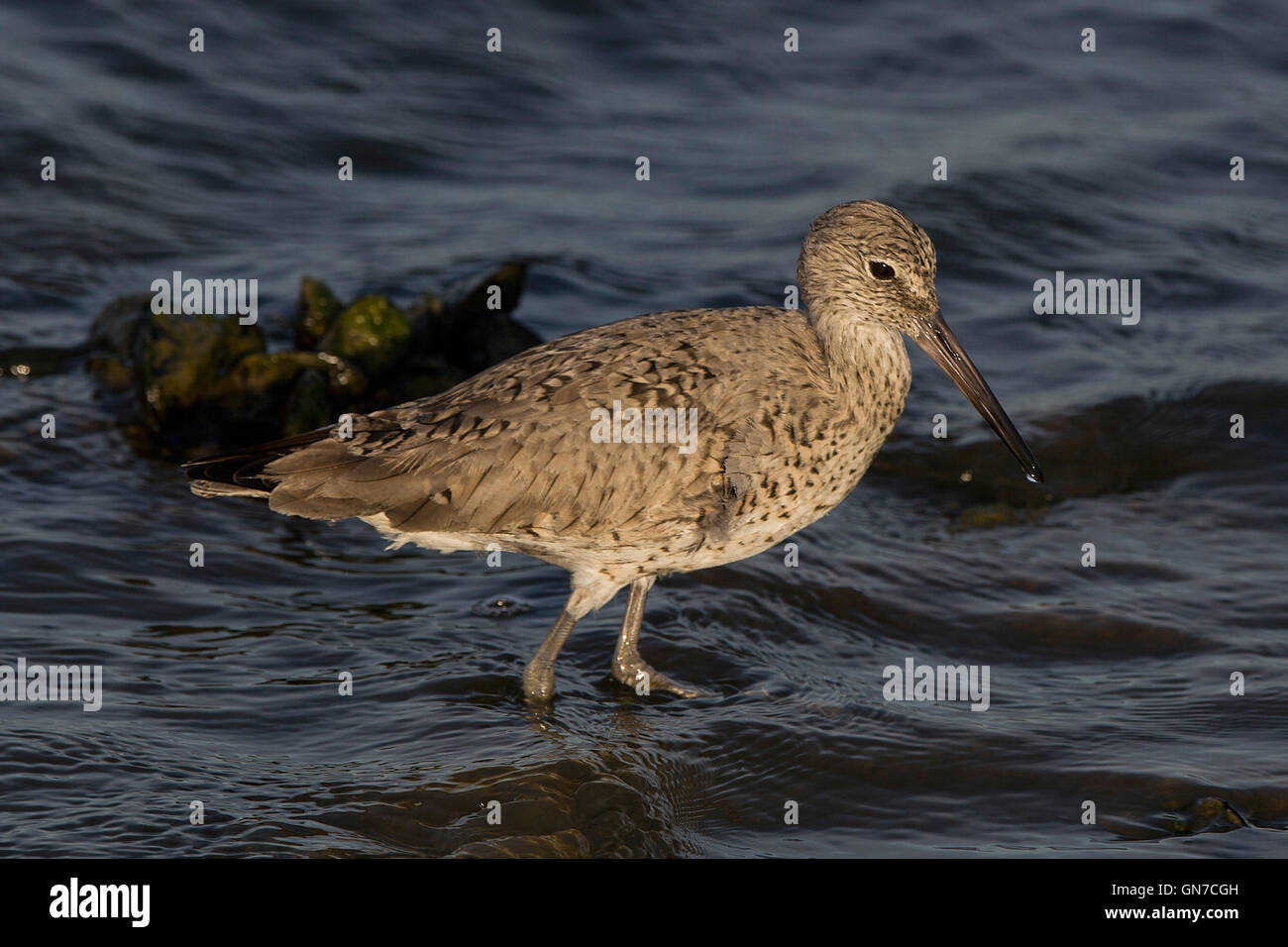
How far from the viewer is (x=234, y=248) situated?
36.4ft

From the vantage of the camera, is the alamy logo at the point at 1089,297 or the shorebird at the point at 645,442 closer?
the shorebird at the point at 645,442

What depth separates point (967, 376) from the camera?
6.35 metres

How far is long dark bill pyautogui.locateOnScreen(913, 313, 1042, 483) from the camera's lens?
20.7ft

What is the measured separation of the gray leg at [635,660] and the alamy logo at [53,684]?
82.5 inches

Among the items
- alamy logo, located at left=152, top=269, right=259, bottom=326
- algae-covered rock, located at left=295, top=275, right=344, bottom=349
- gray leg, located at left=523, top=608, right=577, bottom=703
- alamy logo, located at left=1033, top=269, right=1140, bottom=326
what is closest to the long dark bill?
gray leg, located at left=523, top=608, right=577, bottom=703

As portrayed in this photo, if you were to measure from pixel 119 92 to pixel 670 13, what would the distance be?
5393mm

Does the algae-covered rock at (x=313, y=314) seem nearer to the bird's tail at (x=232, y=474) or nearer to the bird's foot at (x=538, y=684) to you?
the bird's tail at (x=232, y=474)

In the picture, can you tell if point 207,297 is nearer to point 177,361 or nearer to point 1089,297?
point 177,361

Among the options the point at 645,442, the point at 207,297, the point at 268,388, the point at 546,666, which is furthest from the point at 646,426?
the point at 207,297

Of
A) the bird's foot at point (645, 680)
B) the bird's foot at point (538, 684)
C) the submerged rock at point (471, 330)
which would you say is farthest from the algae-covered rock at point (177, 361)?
the bird's foot at point (645, 680)

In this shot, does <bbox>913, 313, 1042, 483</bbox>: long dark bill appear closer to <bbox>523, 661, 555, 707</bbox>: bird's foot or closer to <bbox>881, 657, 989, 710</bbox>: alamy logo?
<bbox>881, 657, 989, 710</bbox>: alamy logo

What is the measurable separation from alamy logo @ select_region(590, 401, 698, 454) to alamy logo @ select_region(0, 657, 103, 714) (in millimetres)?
2227

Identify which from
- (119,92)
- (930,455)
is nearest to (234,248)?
(119,92)

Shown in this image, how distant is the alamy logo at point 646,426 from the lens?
5.90 m
